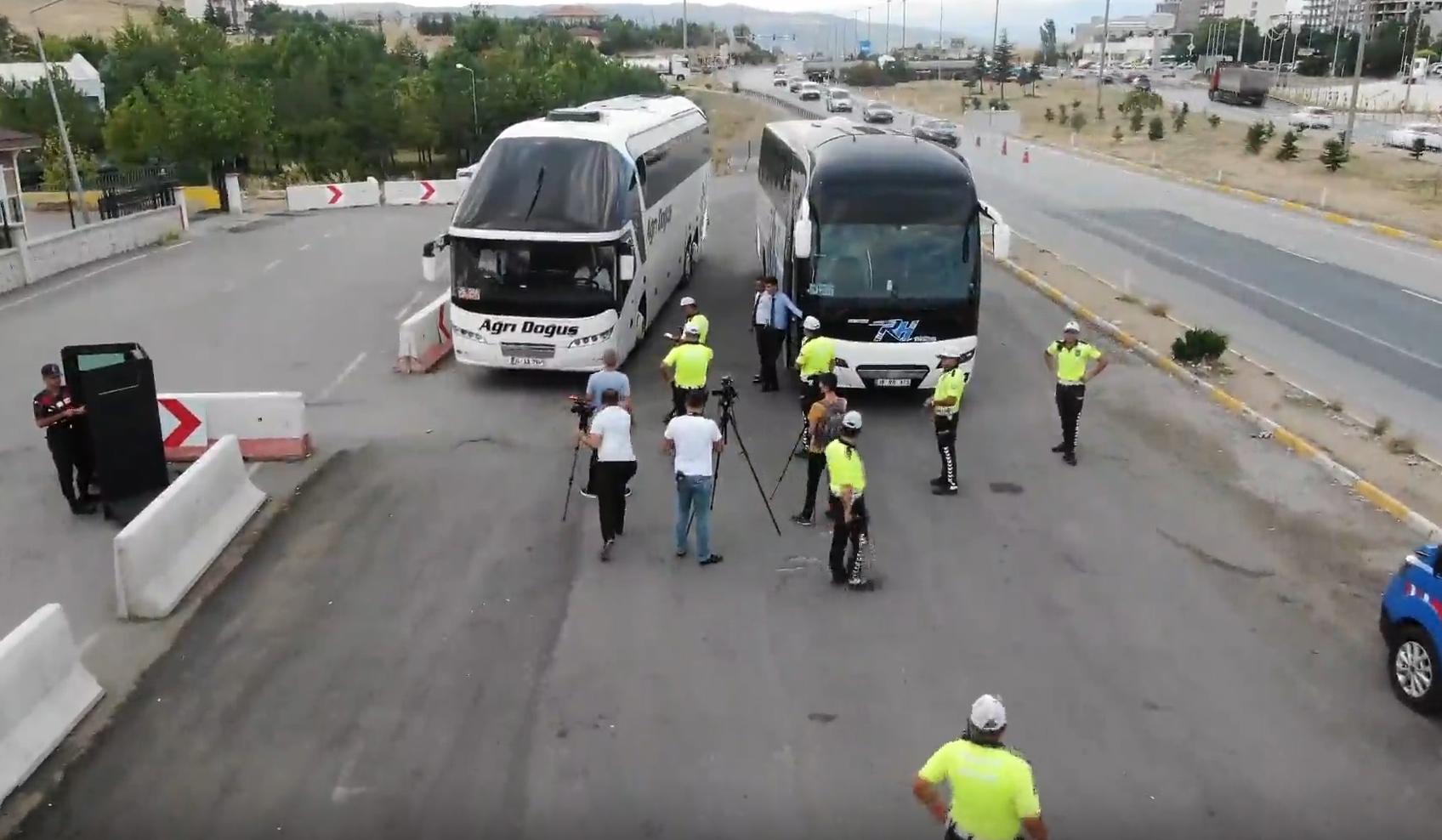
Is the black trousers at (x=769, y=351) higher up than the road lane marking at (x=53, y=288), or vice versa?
the black trousers at (x=769, y=351)

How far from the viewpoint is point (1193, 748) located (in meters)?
7.80

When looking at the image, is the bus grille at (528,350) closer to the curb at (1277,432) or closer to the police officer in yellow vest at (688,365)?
the police officer in yellow vest at (688,365)

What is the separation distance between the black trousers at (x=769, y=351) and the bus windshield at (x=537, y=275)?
2.18 metres

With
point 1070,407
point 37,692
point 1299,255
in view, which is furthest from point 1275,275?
point 37,692

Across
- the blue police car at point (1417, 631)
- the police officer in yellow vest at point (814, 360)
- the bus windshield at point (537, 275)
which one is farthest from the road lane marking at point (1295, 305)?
the bus windshield at point (537, 275)

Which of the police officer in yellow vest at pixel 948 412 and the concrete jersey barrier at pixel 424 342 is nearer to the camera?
the police officer in yellow vest at pixel 948 412

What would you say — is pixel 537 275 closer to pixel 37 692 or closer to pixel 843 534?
pixel 843 534

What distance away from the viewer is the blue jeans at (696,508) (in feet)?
33.9

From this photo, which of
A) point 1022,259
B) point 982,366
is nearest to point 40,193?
point 1022,259

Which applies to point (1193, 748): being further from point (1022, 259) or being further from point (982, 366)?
point (1022, 259)

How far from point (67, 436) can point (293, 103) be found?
47025mm

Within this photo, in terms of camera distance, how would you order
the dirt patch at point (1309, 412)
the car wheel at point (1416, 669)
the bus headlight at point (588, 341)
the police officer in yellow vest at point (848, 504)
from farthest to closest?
the bus headlight at point (588, 341) < the dirt patch at point (1309, 412) < the police officer in yellow vest at point (848, 504) < the car wheel at point (1416, 669)

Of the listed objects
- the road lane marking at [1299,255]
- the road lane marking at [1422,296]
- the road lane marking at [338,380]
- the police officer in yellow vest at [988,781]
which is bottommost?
the road lane marking at [1299,255]

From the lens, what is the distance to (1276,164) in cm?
4844
